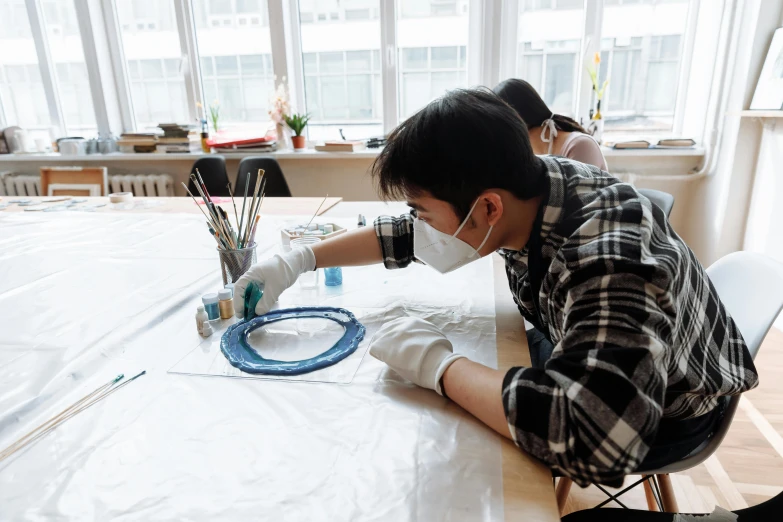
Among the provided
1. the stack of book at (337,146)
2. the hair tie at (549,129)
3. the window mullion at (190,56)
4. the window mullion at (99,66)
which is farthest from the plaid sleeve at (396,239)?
the window mullion at (99,66)

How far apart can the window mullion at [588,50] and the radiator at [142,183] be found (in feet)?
8.64

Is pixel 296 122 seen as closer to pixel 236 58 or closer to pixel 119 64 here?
pixel 236 58

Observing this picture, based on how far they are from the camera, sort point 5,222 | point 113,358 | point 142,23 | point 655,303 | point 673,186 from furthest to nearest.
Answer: point 142,23 < point 673,186 < point 5,222 < point 113,358 < point 655,303

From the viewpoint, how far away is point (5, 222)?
1.81m

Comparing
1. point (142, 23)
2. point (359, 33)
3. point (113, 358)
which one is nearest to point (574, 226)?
point (113, 358)

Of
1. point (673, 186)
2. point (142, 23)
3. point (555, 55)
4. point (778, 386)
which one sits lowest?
point (778, 386)

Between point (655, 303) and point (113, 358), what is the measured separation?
→ 83 centimetres

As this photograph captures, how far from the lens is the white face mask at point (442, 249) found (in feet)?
2.89

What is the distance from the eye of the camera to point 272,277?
1.03 meters

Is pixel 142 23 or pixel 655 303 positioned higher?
pixel 142 23

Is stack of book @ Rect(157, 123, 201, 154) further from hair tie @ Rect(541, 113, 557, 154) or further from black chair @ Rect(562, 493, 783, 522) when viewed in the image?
black chair @ Rect(562, 493, 783, 522)

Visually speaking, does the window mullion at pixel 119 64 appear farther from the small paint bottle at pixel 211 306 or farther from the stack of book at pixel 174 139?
the small paint bottle at pixel 211 306

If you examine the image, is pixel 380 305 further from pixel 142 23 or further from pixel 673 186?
pixel 142 23

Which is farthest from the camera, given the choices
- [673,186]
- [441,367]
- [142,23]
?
[142,23]
